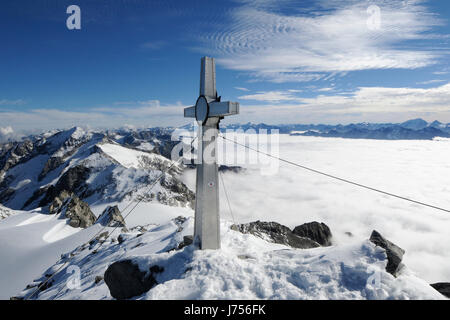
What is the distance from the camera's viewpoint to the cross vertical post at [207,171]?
1082 centimetres

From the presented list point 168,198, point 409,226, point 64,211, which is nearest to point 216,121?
point 64,211

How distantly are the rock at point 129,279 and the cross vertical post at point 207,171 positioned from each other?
2.30m

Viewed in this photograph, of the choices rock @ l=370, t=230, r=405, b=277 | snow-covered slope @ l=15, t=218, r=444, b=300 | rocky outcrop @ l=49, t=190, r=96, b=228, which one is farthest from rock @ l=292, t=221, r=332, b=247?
snow-covered slope @ l=15, t=218, r=444, b=300

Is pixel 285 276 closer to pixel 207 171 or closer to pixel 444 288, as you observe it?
pixel 207 171

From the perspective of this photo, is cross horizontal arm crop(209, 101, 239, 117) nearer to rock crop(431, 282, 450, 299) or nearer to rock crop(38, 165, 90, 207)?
rock crop(431, 282, 450, 299)

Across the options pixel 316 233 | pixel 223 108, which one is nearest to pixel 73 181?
pixel 316 233

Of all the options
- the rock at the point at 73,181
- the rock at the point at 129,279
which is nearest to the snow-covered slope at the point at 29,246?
the rock at the point at 129,279

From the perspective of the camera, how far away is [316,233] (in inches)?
2462

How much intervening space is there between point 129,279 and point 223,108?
7855mm

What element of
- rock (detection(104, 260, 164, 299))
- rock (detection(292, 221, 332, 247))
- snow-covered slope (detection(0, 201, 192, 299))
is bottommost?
rock (detection(292, 221, 332, 247))

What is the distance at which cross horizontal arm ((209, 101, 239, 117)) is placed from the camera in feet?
33.1
